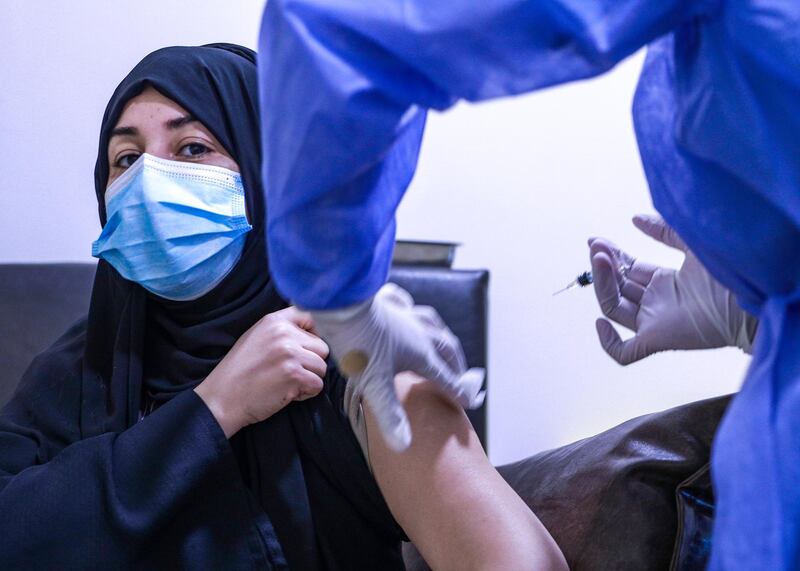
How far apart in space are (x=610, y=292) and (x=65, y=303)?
62.4 inches

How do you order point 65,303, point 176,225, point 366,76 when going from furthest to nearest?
point 65,303 < point 176,225 < point 366,76

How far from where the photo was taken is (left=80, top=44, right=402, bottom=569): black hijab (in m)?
1.24

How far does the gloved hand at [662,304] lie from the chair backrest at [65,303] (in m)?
1.11

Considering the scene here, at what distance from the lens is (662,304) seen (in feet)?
3.37

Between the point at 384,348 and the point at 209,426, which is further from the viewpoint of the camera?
the point at 209,426

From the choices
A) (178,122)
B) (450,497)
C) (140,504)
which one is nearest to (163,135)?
(178,122)

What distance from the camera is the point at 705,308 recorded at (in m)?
0.94

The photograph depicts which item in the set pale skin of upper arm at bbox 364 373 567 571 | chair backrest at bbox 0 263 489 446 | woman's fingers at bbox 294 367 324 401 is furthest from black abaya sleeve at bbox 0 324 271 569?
chair backrest at bbox 0 263 489 446

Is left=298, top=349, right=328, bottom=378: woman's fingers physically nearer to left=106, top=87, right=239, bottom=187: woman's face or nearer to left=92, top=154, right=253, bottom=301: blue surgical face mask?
left=92, top=154, right=253, bottom=301: blue surgical face mask

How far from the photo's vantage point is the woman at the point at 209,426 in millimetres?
1137

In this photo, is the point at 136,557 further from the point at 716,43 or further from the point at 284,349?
the point at 716,43

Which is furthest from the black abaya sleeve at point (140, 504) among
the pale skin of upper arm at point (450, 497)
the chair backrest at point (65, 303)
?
the chair backrest at point (65, 303)

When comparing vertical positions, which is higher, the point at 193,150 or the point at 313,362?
the point at 193,150

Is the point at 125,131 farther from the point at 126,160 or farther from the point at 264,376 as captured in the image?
the point at 264,376
